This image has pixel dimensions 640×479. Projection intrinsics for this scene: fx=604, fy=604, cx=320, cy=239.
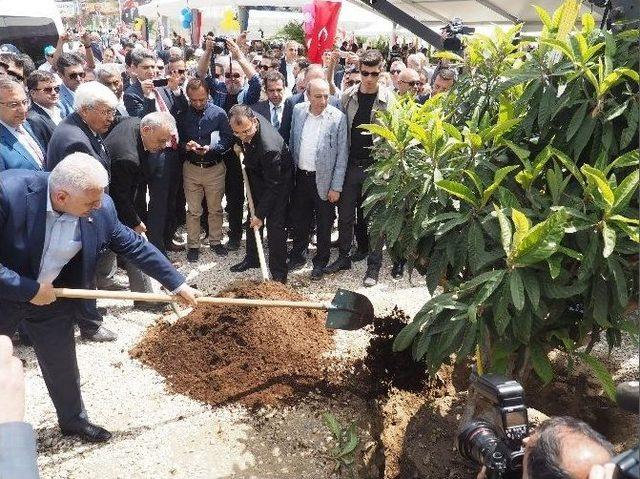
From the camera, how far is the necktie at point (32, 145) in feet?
16.3

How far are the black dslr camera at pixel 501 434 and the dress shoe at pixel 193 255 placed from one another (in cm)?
506

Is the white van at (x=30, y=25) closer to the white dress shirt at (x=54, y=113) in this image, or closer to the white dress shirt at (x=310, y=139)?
the white dress shirt at (x=54, y=113)

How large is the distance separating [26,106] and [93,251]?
2.03m


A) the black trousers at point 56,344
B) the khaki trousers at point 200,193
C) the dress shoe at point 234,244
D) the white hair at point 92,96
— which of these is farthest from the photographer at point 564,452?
the dress shoe at point 234,244

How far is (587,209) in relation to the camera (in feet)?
8.84

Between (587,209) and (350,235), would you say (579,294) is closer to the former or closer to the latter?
(587,209)

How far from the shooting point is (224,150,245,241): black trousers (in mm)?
6877

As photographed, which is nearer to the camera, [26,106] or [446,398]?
[446,398]

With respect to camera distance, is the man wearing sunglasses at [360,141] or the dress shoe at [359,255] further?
the dress shoe at [359,255]

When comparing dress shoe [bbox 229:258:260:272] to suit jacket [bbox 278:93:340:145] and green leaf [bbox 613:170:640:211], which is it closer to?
suit jacket [bbox 278:93:340:145]

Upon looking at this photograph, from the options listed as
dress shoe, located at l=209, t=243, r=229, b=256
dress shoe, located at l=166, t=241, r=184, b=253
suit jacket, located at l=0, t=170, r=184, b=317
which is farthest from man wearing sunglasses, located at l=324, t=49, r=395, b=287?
suit jacket, located at l=0, t=170, r=184, b=317

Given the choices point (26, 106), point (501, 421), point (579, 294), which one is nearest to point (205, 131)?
point (26, 106)

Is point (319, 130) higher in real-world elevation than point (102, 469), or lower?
higher

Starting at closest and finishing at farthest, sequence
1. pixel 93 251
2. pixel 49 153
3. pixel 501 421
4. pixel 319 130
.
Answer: pixel 501 421 < pixel 93 251 < pixel 49 153 < pixel 319 130
